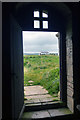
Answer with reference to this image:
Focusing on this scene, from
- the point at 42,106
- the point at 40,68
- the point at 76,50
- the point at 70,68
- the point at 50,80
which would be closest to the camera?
the point at 76,50

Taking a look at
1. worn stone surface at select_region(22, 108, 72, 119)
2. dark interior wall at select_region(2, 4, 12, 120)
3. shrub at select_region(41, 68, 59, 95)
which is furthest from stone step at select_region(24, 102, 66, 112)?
shrub at select_region(41, 68, 59, 95)

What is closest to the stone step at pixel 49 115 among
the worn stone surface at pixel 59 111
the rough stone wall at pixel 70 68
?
the worn stone surface at pixel 59 111

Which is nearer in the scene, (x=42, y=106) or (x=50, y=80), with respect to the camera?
(x=42, y=106)

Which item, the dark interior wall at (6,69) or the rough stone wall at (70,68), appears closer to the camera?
the dark interior wall at (6,69)

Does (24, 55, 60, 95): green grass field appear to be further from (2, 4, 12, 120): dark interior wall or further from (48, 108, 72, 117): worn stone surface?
(2, 4, 12, 120): dark interior wall

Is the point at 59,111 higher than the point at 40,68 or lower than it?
lower

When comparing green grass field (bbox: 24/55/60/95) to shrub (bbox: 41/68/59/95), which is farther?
green grass field (bbox: 24/55/60/95)

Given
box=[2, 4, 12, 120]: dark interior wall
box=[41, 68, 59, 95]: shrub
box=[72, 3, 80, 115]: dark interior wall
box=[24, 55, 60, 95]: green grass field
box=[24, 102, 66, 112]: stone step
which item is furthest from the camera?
box=[24, 55, 60, 95]: green grass field

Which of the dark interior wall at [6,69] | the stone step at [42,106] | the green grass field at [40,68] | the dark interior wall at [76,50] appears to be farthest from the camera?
the green grass field at [40,68]

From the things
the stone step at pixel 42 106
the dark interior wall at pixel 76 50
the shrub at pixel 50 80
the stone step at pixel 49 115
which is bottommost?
the stone step at pixel 49 115

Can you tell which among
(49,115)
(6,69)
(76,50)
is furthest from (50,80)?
(6,69)

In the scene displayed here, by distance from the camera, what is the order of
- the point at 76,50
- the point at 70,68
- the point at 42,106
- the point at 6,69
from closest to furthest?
the point at 6,69 → the point at 76,50 → the point at 70,68 → the point at 42,106

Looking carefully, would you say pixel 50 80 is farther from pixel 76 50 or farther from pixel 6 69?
pixel 6 69

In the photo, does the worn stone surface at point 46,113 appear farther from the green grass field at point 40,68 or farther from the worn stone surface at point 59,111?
the green grass field at point 40,68
